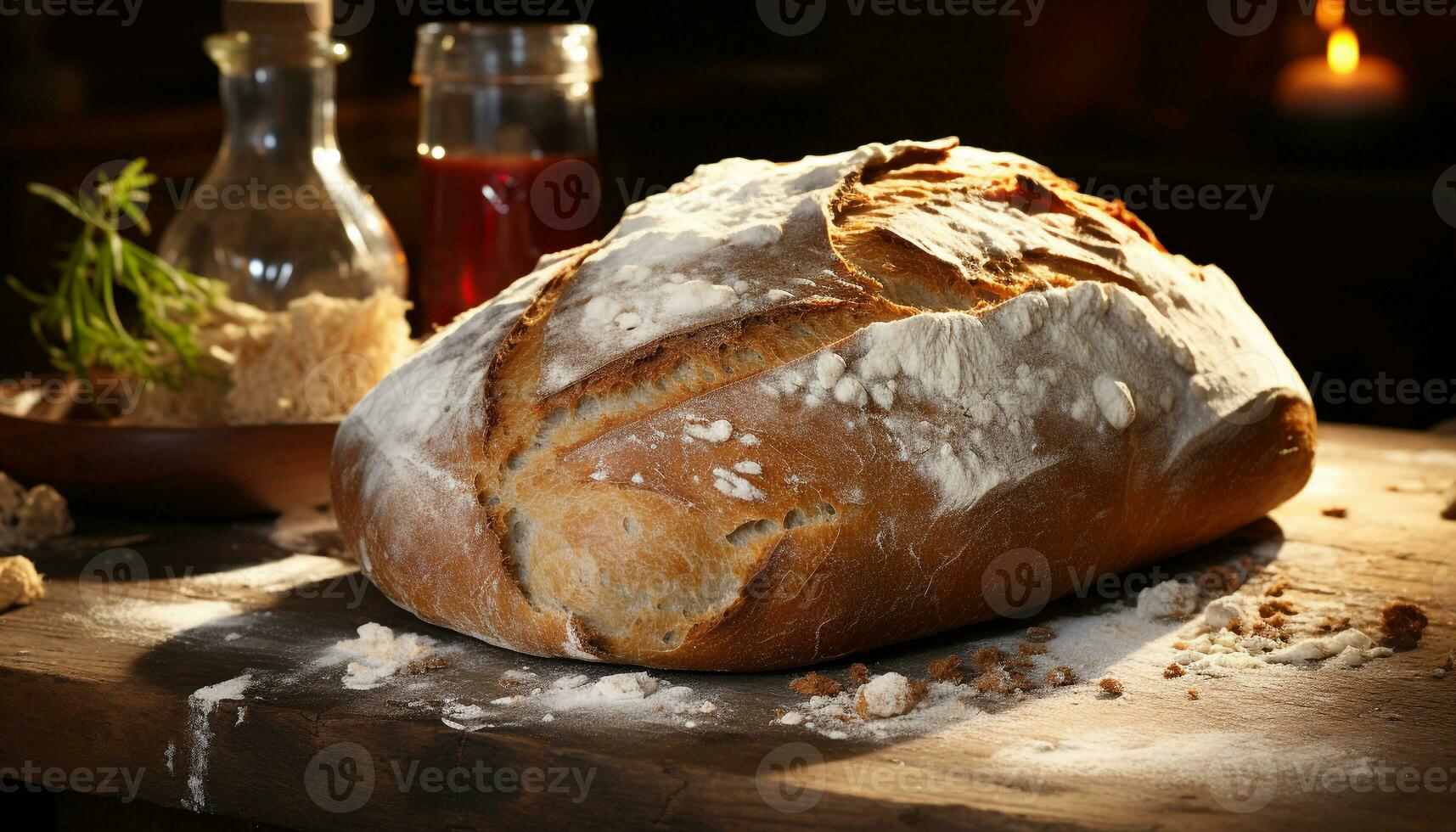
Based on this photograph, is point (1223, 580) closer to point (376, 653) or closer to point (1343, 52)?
point (376, 653)

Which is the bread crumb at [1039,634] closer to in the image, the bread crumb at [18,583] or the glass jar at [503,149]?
the glass jar at [503,149]

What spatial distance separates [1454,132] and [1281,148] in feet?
1.34

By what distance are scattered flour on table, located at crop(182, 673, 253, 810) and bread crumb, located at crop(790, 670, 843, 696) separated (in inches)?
19.7

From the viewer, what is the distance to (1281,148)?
3861 millimetres

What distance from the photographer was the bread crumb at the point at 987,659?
139 cm

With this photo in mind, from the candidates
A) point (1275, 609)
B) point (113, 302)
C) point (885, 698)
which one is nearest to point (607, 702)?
point (885, 698)

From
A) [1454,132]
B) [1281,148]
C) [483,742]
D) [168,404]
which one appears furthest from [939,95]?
[483,742]

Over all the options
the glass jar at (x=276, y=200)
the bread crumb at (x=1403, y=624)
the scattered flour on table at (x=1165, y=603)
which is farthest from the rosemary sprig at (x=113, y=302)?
the bread crumb at (x=1403, y=624)

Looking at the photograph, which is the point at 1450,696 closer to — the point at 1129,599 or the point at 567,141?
the point at 1129,599

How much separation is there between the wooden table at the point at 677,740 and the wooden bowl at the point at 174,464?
246 mm

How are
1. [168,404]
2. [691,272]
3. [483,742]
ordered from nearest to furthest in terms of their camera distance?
[483,742] → [691,272] → [168,404]

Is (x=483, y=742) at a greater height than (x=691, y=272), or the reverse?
(x=691, y=272)

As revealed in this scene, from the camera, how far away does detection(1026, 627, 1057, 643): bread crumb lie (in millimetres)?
1477

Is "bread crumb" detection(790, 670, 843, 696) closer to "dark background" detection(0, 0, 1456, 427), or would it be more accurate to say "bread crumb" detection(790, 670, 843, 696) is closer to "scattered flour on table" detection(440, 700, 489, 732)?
"scattered flour on table" detection(440, 700, 489, 732)
